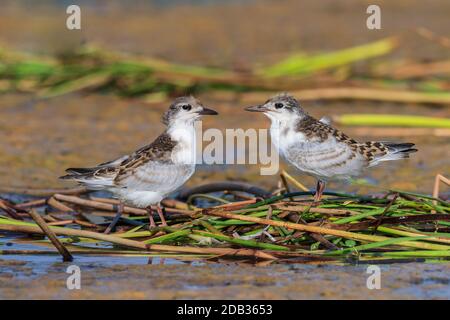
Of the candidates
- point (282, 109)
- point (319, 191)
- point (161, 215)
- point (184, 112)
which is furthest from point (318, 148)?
point (161, 215)

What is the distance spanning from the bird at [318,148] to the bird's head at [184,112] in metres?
0.40

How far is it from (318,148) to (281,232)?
2.16ft

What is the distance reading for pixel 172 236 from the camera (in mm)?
6328

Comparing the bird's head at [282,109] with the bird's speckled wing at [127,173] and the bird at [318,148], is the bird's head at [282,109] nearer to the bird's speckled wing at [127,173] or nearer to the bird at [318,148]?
the bird at [318,148]

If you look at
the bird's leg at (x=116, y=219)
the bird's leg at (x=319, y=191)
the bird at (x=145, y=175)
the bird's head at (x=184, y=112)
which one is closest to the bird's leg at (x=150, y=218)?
the bird at (x=145, y=175)

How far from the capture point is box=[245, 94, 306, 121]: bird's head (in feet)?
22.9

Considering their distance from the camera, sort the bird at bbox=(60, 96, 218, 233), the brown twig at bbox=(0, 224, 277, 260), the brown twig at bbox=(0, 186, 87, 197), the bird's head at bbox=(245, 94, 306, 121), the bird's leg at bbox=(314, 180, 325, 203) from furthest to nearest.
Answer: the brown twig at bbox=(0, 186, 87, 197) → the bird's head at bbox=(245, 94, 306, 121) → the bird's leg at bbox=(314, 180, 325, 203) → the bird at bbox=(60, 96, 218, 233) → the brown twig at bbox=(0, 224, 277, 260)

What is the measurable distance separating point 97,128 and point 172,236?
17.0 feet

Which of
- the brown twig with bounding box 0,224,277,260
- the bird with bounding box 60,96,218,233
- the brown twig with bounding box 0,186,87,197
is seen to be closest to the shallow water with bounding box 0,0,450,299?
the brown twig with bounding box 0,224,277,260

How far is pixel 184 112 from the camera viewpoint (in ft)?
23.1

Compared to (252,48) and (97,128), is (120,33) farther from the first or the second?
(97,128)

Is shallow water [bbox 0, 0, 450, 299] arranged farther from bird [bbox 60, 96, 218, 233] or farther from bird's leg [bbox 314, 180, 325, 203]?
bird's leg [bbox 314, 180, 325, 203]
